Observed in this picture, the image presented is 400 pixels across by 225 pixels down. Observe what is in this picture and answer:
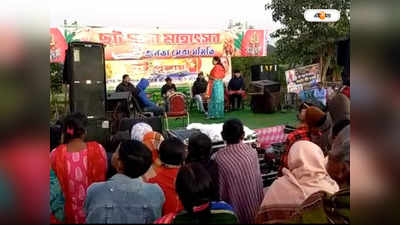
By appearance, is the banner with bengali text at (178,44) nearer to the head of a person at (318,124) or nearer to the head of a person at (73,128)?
the head of a person at (318,124)

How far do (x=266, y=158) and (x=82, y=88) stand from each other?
109cm

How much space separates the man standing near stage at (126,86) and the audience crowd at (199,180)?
1.78m

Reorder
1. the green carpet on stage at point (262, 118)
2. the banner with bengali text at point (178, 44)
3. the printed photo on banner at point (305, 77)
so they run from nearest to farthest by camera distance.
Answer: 1. the printed photo on banner at point (305, 77)
2. the green carpet on stage at point (262, 118)
3. the banner with bengali text at point (178, 44)

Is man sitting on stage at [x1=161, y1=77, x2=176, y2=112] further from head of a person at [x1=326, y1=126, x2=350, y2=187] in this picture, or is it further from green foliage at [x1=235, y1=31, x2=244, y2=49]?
head of a person at [x1=326, y1=126, x2=350, y2=187]

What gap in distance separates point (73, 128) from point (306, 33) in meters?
1.21

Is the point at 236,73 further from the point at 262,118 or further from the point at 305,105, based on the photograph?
the point at 305,105

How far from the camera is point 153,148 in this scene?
1926 millimetres

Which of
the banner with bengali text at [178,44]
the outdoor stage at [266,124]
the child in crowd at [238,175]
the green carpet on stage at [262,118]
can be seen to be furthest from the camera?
the banner with bengali text at [178,44]

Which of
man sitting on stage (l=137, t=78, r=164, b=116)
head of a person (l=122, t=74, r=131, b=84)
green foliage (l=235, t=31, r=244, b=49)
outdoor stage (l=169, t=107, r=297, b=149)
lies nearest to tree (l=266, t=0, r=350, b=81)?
outdoor stage (l=169, t=107, r=297, b=149)

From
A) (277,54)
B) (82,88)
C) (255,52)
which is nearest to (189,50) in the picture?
(255,52)

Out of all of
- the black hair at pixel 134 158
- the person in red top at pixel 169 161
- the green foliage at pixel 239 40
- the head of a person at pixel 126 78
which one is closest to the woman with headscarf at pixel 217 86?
the green foliage at pixel 239 40

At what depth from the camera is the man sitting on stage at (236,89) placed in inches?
119

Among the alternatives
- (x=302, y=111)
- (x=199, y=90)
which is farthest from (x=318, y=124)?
(x=199, y=90)

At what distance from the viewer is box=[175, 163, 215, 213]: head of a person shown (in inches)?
43.7
